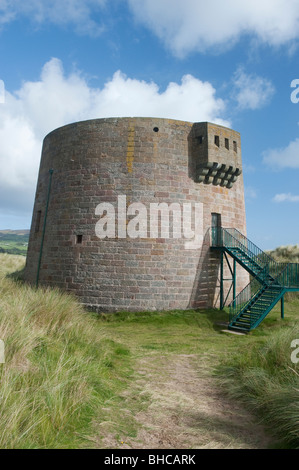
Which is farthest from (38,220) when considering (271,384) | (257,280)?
(271,384)

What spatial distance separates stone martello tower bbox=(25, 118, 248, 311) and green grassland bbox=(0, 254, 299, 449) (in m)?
4.03

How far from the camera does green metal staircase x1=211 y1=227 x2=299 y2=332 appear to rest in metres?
11.1

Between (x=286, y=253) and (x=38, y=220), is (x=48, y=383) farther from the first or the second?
(x=286, y=253)

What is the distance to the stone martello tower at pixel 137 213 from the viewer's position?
12.5 m

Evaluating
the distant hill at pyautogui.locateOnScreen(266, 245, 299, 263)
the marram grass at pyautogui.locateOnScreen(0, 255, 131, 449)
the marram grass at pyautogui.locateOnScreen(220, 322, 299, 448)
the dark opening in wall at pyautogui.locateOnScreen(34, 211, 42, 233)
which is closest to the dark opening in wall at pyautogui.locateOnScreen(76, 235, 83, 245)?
the dark opening in wall at pyautogui.locateOnScreen(34, 211, 42, 233)

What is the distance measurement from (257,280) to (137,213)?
5.28 metres

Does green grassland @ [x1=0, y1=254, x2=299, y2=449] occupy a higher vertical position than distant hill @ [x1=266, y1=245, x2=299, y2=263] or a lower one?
lower

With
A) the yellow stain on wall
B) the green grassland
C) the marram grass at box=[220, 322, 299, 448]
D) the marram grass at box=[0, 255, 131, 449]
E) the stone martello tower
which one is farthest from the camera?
the yellow stain on wall

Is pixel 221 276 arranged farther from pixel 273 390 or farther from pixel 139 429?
pixel 139 429

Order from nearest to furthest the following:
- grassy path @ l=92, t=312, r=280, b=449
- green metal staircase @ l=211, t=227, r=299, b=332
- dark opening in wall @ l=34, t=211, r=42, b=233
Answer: grassy path @ l=92, t=312, r=280, b=449
green metal staircase @ l=211, t=227, r=299, b=332
dark opening in wall @ l=34, t=211, r=42, b=233

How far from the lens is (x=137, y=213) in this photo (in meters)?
12.7

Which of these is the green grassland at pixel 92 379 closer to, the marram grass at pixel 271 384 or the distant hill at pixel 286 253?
the marram grass at pixel 271 384

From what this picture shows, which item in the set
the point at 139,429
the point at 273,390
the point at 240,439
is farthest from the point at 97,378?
the point at 273,390

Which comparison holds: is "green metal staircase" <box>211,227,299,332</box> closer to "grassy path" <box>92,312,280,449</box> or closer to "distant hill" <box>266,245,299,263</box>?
"grassy path" <box>92,312,280,449</box>
